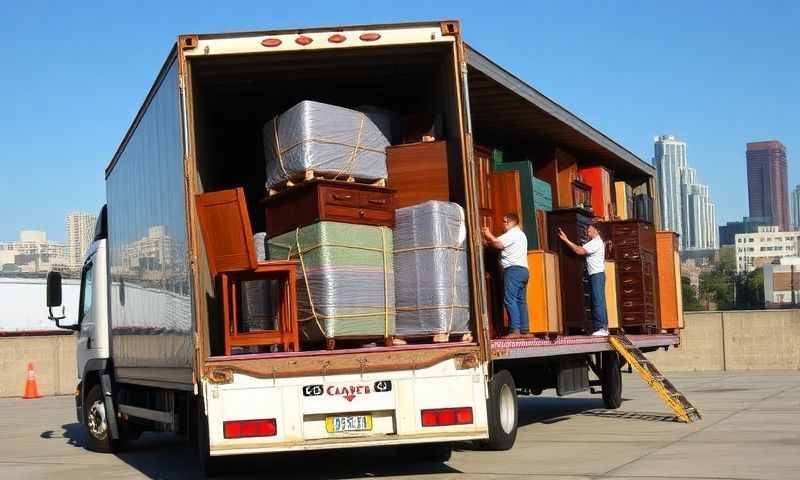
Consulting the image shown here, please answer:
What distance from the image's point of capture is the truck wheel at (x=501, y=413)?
10430 mm

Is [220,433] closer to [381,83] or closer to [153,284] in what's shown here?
[153,284]

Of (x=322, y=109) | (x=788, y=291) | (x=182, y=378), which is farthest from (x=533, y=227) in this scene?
(x=788, y=291)

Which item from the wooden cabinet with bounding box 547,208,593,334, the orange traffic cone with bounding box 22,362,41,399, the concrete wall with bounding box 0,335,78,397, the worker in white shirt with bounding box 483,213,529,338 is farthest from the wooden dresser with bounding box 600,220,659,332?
the concrete wall with bounding box 0,335,78,397

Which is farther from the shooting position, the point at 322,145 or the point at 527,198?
the point at 527,198

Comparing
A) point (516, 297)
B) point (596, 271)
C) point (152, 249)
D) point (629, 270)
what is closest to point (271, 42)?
point (152, 249)

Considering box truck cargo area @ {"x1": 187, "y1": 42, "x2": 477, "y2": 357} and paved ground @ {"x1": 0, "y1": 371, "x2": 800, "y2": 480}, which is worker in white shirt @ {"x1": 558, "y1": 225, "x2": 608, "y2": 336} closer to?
paved ground @ {"x1": 0, "y1": 371, "x2": 800, "y2": 480}

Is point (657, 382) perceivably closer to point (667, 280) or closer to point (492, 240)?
point (492, 240)

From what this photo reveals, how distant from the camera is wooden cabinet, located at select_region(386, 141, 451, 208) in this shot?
9.88 metres

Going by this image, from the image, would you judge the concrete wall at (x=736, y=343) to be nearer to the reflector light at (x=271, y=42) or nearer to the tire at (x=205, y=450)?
the tire at (x=205, y=450)

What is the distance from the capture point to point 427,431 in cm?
863

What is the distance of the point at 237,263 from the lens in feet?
29.7

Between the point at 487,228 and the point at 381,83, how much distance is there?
2026mm

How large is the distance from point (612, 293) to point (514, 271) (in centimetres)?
406

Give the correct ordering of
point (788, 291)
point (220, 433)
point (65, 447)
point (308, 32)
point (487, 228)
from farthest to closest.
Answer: point (788, 291), point (65, 447), point (487, 228), point (308, 32), point (220, 433)
